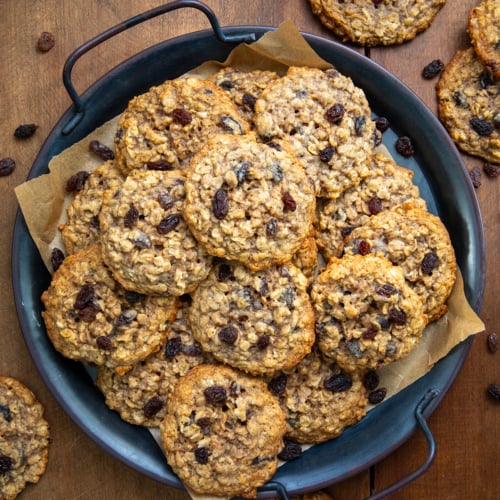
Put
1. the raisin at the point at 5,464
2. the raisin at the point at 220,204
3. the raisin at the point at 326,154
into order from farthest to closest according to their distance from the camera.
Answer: the raisin at the point at 5,464
the raisin at the point at 326,154
the raisin at the point at 220,204

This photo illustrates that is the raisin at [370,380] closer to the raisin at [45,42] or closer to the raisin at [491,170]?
the raisin at [491,170]

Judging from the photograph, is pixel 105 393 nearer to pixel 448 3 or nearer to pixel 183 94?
pixel 183 94

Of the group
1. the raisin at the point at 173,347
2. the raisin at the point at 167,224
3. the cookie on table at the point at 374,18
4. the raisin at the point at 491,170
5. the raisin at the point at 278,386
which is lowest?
the raisin at the point at 278,386

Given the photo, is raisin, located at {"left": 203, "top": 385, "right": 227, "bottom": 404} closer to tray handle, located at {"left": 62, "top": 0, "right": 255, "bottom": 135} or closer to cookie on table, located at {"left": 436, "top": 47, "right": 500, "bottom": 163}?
tray handle, located at {"left": 62, "top": 0, "right": 255, "bottom": 135}

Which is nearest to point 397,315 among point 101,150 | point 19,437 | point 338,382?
point 338,382

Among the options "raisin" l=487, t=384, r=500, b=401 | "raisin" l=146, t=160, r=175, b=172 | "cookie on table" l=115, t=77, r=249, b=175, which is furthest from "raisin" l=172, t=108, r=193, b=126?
"raisin" l=487, t=384, r=500, b=401

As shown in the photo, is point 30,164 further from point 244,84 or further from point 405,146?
point 405,146

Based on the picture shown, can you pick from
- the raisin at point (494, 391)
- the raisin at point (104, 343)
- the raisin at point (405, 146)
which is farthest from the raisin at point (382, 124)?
the raisin at point (104, 343)
